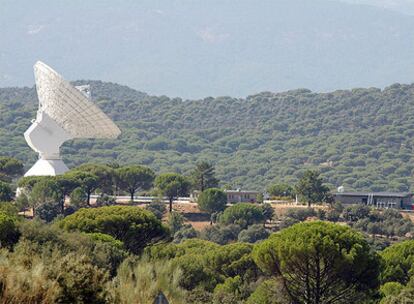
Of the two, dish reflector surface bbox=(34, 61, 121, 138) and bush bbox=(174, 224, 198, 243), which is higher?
dish reflector surface bbox=(34, 61, 121, 138)

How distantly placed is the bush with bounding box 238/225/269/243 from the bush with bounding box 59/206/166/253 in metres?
32.2

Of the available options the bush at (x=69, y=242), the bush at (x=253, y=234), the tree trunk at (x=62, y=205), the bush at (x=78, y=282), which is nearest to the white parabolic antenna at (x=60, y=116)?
the tree trunk at (x=62, y=205)

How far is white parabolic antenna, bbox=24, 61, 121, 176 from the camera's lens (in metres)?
105

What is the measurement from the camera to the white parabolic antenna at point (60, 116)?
10506 centimetres

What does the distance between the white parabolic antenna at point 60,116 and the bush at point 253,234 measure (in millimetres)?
17266

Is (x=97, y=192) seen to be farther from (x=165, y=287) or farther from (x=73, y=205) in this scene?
(x=165, y=287)

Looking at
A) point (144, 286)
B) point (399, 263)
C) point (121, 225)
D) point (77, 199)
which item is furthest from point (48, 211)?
point (144, 286)

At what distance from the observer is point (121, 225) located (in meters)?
62.4

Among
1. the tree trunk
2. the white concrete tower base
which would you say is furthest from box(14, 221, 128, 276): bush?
the white concrete tower base

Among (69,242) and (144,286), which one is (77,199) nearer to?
(69,242)

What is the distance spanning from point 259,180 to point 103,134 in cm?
9116

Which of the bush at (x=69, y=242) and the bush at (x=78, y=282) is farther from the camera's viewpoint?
the bush at (x=69, y=242)

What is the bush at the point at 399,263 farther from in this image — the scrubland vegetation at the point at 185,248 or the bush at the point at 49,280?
the bush at the point at 49,280

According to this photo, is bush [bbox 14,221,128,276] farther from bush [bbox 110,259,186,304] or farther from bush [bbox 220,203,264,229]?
bush [bbox 220,203,264,229]
